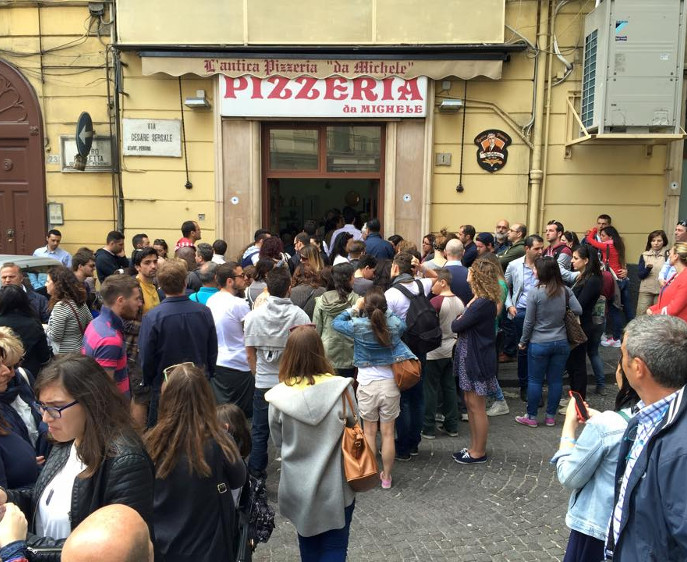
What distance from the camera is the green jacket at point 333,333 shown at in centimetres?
542

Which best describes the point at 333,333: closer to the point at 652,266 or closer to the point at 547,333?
the point at 547,333

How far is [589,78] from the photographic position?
964 centimetres

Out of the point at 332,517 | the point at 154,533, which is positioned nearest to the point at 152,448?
the point at 154,533

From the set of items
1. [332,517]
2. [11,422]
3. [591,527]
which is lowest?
[332,517]

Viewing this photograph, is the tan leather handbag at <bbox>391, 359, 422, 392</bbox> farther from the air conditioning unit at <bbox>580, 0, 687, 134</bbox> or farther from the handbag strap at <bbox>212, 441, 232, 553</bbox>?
the air conditioning unit at <bbox>580, 0, 687, 134</bbox>

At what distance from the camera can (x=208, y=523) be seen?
2.66 metres

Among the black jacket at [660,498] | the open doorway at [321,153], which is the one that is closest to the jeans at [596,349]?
the open doorway at [321,153]

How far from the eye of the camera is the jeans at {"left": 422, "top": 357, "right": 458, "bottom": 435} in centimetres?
598

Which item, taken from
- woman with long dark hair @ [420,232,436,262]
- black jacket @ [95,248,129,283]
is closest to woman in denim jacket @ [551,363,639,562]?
woman with long dark hair @ [420,232,436,262]

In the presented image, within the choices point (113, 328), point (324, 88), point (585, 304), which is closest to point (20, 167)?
point (324, 88)

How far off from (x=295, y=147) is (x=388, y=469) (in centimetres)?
688

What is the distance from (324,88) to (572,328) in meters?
5.87

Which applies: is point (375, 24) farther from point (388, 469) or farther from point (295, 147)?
point (388, 469)

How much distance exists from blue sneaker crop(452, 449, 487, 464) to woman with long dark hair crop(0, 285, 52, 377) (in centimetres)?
351
